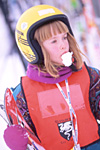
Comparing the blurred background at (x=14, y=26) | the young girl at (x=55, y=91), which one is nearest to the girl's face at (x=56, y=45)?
the young girl at (x=55, y=91)

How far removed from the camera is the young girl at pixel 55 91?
1.26m

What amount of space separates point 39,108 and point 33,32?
451mm

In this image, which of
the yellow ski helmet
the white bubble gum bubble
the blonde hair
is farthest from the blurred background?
the yellow ski helmet

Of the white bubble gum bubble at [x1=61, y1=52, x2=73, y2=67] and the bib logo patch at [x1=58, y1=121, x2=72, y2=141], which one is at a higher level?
the white bubble gum bubble at [x1=61, y1=52, x2=73, y2=67]

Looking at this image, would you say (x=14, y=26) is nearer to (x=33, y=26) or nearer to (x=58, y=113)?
(x=33, y=26)

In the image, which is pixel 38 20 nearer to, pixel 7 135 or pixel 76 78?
pixel 76 78

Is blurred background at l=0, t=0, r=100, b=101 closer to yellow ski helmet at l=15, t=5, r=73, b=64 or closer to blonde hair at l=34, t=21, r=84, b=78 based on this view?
blonde hair at l=34, t=21, r=84, b=78

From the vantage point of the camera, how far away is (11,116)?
3.75 feet

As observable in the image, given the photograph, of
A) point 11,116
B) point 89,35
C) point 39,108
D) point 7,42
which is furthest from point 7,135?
point 89,35

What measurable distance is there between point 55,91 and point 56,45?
28 cm

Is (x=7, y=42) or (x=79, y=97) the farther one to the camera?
(x=7, y=42)

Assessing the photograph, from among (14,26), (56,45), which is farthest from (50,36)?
(14,26)

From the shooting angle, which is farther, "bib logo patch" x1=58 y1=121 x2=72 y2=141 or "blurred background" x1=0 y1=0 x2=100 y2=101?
"blurred background" x1=0 y1=0 x2=100 y2=101

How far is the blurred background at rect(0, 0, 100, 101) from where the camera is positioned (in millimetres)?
2245
